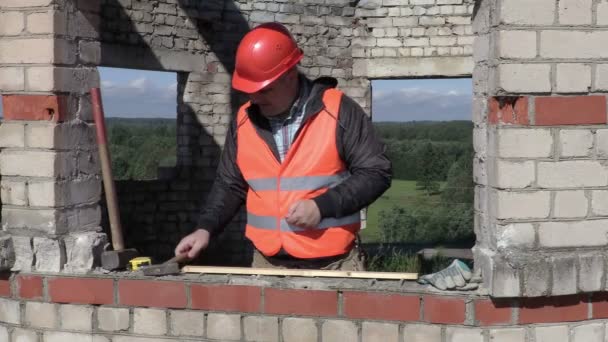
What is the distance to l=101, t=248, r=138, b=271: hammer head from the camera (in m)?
4.03

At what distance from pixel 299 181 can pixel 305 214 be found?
0.24 metres

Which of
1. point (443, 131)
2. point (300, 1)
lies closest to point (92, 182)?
point (300, 1)

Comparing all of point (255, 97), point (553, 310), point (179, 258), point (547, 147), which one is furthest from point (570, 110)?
point (179, 258)

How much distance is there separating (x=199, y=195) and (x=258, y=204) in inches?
229

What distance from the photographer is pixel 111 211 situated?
159 inches

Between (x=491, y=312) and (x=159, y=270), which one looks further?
(x=159, y=270)

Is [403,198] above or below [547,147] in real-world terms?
below

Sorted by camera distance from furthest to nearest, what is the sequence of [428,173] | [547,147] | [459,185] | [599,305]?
[428,173] → [459,185] → [599,305] → [547,147]

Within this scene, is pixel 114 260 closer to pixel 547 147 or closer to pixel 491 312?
pixel 491 312

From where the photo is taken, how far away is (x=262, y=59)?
12.3ft

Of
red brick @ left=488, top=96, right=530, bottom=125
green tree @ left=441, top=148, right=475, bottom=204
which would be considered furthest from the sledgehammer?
green tree @ left=441, top=148, right=475, bottom=204

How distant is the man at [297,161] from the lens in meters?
3.70

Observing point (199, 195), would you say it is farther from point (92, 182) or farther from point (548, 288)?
point (548, 288)

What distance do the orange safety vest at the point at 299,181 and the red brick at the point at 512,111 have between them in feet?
2.34
